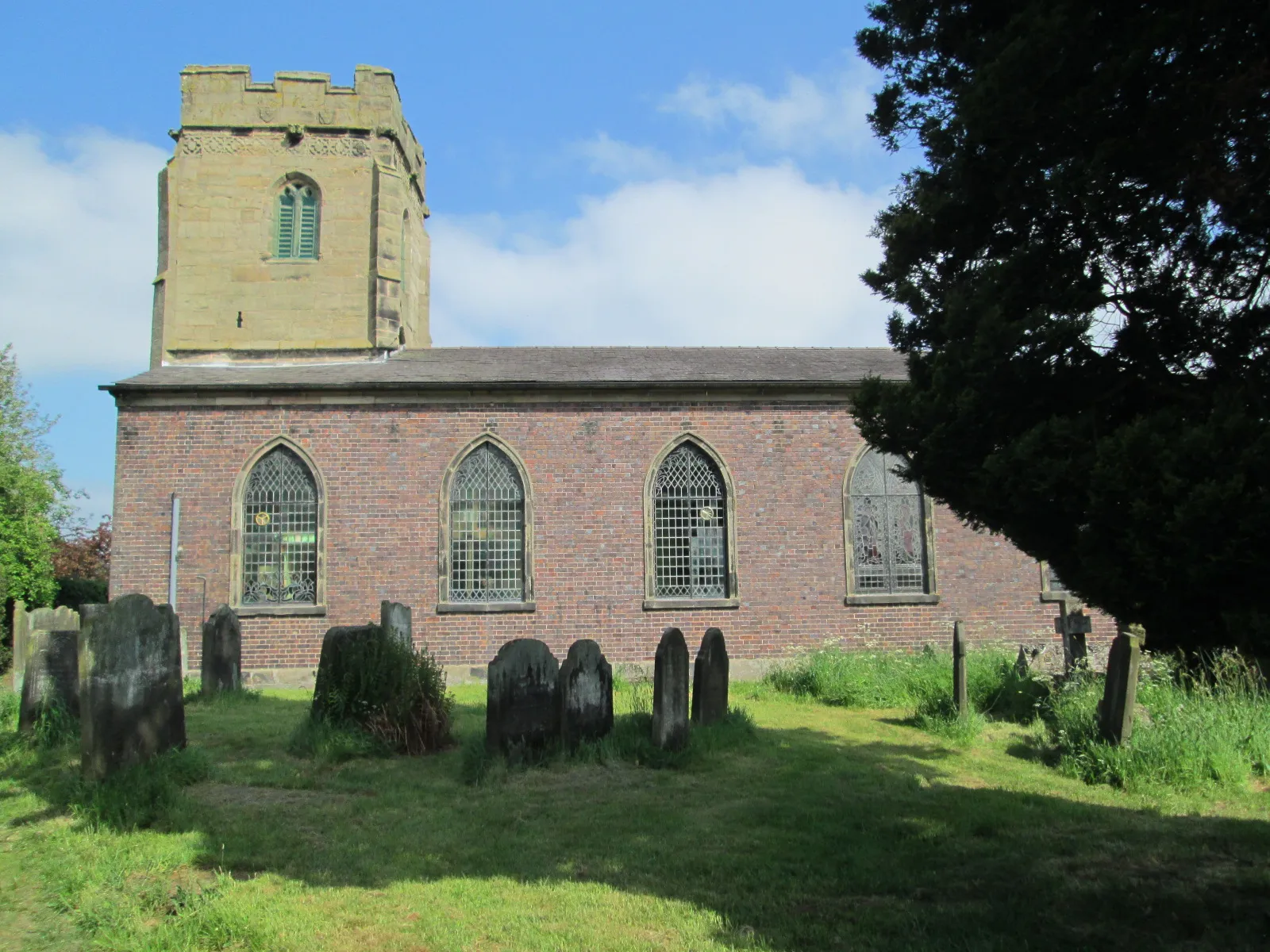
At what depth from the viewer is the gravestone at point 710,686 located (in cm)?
1038

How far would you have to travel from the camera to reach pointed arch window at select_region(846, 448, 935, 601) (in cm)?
1802

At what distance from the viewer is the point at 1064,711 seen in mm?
10172

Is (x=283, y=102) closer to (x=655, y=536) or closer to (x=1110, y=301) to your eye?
(x=655, y=536)

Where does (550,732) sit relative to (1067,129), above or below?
below

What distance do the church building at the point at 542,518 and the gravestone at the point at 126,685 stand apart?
904cm

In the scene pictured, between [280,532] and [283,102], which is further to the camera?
[283,102]

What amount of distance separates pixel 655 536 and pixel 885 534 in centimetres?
424

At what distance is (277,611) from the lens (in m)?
17.2

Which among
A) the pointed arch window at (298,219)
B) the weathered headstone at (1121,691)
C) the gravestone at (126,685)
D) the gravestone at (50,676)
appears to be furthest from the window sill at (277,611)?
the weathered headstone at (1121,691)

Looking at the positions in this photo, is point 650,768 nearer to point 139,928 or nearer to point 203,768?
point 203,768

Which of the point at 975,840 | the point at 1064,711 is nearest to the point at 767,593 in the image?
the point at 1064,711

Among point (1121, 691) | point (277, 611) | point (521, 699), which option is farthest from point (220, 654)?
point (1121, 691)

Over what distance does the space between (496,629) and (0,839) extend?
10.7 metres

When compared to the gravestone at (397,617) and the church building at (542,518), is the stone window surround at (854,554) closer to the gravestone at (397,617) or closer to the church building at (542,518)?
the church building at (542,518)
